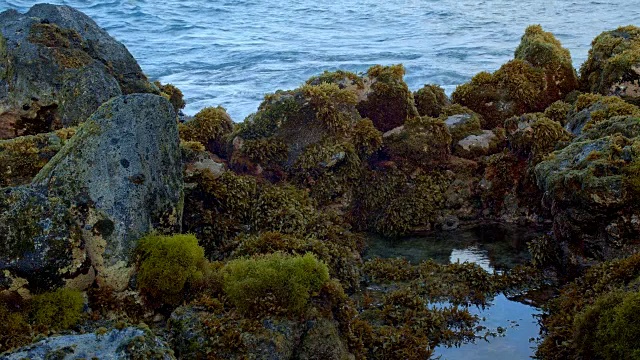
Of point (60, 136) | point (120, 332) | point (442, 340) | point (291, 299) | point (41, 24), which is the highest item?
point (41, 24)

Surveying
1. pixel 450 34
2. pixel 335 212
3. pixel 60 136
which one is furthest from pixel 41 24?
pixel 450 34

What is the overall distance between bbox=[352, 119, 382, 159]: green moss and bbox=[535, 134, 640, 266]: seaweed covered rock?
3223 millimetres

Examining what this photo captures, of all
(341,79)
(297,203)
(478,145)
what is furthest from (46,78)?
(478,145)

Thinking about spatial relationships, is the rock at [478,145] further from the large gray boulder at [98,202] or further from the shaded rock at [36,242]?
the shaded rock at [36,242]

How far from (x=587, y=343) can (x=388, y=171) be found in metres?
5.52

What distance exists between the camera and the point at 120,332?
4777mm

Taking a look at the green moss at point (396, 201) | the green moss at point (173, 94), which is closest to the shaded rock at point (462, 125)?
the green moss at point (396, 201)

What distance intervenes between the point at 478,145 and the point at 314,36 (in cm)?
1848

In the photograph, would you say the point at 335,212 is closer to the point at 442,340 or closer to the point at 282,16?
the point at 442,340

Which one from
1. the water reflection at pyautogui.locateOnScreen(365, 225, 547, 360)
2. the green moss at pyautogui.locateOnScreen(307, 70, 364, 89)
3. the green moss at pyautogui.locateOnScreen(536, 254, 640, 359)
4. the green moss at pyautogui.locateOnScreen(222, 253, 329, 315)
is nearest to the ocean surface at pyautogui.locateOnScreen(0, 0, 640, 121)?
the green moss at pyautogui.locateOnScreen(307, 70, 364, 89)

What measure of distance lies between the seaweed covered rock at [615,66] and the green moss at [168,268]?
8.99m

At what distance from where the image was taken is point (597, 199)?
8.05 m

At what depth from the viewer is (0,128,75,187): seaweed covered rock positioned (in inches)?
312

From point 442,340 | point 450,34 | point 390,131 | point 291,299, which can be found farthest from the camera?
point 450,34
